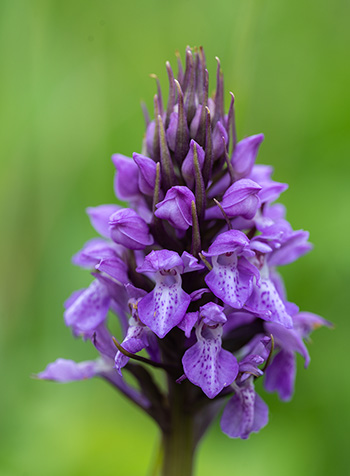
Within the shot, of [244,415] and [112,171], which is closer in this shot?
[244,415]

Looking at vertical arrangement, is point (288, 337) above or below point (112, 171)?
below

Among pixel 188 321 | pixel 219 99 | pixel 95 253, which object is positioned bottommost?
pixel 188 321

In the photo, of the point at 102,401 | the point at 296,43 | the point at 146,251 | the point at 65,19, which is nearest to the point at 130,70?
the point at 65,19

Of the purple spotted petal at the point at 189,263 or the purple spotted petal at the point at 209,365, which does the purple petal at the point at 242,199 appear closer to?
the purple spotted petal at the point at 189,263

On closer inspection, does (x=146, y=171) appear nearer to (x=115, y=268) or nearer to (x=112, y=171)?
(x=115, y=268)

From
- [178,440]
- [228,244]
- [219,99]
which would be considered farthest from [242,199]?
[178,440]

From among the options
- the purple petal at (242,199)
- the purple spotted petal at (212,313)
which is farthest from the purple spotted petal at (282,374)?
the purple petal at (242,199)
